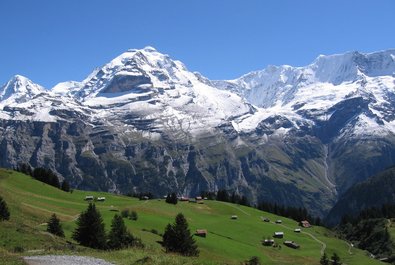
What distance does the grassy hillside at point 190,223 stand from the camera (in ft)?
244

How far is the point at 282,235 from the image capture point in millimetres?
140500

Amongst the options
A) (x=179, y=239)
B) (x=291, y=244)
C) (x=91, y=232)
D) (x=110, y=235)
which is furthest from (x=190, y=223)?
(x=91, y=232)

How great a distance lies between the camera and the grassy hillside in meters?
74.3

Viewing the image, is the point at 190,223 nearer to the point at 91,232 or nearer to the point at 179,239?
the point at 179,239

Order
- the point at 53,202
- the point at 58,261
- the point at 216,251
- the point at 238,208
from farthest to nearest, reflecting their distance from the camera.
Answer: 1. the point at 238,208
2. the point at 53,202
3. the point at 216,251
4. the point at 58,261

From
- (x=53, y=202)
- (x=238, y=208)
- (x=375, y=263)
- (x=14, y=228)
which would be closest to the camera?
(x=14, y=228)

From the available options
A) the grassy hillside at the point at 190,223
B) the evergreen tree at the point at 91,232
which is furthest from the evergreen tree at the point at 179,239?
the evergreen tree at the point at 91,232

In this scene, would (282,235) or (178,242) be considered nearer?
(178,242)

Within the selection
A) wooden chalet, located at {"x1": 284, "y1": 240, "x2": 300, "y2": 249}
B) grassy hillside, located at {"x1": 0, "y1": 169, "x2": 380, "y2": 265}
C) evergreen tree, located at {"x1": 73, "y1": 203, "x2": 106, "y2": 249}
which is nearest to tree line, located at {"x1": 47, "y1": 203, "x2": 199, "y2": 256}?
evergreen tree, located at {"x1": 73, "y1": 203, "x2": 106, "y2": 249}

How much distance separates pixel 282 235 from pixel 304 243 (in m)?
6.42

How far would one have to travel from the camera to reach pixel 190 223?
130500 mm

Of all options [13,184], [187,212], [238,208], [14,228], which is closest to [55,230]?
[14,228]

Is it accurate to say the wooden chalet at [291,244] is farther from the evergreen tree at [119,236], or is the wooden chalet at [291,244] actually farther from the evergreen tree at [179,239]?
the evergreen tree at [119,236]

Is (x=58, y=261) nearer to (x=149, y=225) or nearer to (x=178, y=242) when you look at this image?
(x=178, y=242)
